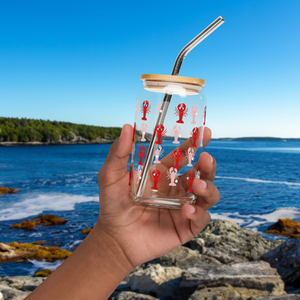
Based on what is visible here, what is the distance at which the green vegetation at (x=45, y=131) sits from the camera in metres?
92.7

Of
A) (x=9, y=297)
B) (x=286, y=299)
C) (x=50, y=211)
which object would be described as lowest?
(x=50, y=211)

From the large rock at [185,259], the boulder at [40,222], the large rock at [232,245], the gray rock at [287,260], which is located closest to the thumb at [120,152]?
the gray rock at [287,260]

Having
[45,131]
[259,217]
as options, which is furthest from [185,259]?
[45,131]

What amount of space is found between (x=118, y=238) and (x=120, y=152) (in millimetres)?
649

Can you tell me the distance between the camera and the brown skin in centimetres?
204

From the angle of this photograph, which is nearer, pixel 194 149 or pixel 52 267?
pixel 194 149

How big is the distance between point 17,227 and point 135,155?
1810cm

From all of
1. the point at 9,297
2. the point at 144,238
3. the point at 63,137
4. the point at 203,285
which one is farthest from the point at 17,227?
the point at 63,137

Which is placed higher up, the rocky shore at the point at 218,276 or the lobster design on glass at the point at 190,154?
the lobster design on glass at the point at 190,154

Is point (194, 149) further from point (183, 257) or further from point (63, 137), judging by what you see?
point (63, 137)

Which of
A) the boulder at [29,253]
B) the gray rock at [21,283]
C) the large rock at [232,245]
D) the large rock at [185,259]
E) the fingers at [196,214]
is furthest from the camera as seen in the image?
the boulder at [29,253]

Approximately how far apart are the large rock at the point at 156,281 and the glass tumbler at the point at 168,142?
4.86 metres

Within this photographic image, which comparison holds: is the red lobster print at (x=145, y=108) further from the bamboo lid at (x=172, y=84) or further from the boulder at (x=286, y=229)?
the boulder at (x=286, y=229)

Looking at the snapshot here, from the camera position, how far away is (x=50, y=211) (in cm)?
2241
